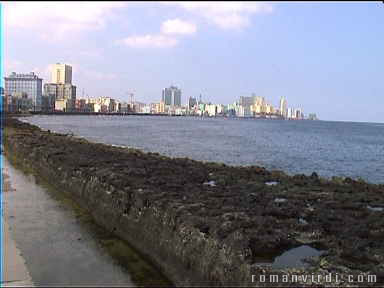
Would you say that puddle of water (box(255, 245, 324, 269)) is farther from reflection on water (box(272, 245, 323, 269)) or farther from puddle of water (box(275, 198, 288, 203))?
puddle of water (box(275, 198, 288, 203))

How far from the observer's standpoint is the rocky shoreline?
6590 millimetres

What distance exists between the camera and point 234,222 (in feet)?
27.1

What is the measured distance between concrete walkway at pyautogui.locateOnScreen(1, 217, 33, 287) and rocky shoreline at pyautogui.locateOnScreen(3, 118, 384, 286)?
2339 millimetres

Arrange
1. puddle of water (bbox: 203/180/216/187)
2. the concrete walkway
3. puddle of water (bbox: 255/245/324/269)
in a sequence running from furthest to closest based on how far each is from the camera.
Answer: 1. puddle of water (bbox: 203/180/216/187)
2. the concrete walkway
3. puddle of water (bbox: 255/245/324/269)

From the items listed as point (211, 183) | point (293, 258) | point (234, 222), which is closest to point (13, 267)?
point (234, 222)

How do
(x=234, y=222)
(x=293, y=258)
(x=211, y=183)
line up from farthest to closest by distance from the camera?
(x=211, y=183) → (x=234, y=222) → (x=293, y=258)

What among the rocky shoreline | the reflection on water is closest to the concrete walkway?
the rocky shoreline

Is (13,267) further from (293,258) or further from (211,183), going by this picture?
(211,183)

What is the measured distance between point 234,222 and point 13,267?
13.6 ft

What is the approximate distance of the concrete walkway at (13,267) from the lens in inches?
280

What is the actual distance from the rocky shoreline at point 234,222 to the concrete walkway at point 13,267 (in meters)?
2.34

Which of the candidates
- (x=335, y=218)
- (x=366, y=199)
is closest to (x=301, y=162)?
(x=366, y=199)

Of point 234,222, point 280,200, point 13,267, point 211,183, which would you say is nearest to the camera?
point 13,267

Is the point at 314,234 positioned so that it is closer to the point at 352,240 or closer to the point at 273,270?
the point at 352,240
